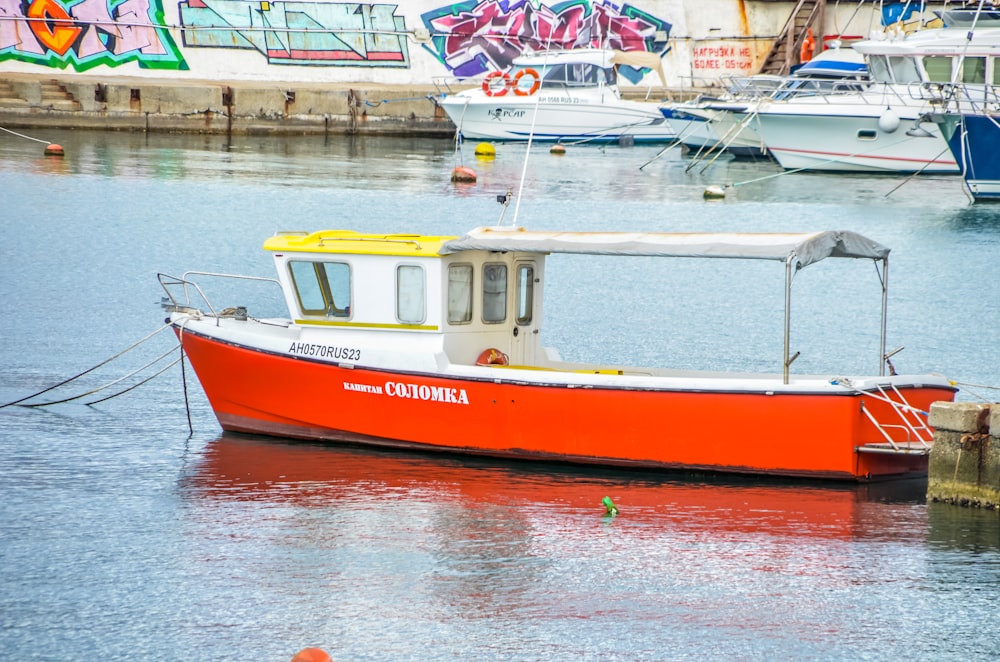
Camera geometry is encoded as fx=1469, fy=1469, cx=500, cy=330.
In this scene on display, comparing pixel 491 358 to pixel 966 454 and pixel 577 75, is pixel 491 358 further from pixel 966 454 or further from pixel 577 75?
pixel 577 75

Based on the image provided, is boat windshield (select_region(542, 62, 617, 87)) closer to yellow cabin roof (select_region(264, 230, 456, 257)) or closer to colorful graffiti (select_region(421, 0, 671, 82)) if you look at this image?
colorful graffiti (select_region(421, 0, 671, 82))

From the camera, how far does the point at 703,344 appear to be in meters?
21.9

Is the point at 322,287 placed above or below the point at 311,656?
above

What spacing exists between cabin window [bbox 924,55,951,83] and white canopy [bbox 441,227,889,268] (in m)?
29.8

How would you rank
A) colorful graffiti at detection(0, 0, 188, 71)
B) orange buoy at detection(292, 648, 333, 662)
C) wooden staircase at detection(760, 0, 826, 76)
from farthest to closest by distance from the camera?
1. wooden staircase at detection(760, 0, 826, 76)
2. colorful graffiti at detection(0, 0, 188, 71)
3. orange buoy at detection(292, 648, 333, 662)

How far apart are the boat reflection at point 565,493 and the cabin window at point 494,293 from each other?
156 centimetres

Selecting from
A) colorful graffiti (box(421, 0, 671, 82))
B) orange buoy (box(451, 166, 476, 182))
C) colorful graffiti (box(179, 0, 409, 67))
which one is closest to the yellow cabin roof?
orange buoy (box(451, 166, 476, 182))

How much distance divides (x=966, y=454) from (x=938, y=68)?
106ft

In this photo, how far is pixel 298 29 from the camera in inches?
2244

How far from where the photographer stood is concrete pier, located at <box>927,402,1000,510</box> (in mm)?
12961

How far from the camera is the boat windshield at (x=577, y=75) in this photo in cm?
5409

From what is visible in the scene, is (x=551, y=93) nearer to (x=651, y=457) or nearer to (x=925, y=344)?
(x=925, y=344)

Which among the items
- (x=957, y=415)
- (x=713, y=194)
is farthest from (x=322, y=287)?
(x=713, y=194)

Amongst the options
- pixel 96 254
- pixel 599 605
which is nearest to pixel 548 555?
pixel 599 605
